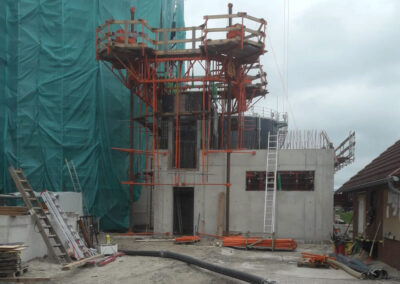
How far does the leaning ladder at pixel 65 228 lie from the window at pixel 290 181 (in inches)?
359

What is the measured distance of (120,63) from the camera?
22.2m

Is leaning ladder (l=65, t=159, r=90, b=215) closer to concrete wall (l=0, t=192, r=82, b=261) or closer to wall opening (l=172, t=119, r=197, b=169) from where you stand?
wall opening (l=172, t=119, r=197, b=169)

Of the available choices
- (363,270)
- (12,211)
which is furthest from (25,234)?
(363,270)

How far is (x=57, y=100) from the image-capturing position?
22.2m

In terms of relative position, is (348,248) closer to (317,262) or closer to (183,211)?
(317,262)

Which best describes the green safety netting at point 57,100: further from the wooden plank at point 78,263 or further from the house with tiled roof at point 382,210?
the house with tiled roof at point 382,210

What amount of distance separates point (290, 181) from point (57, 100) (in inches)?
492

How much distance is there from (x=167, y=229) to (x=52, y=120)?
8124 mm

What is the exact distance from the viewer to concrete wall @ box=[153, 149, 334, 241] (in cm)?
1991

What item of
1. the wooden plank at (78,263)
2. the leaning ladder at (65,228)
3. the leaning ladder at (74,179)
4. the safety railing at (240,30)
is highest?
the safety railing at (240,30)

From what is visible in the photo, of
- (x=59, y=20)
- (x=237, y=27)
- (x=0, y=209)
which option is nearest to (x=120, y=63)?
(x=59, y=20)

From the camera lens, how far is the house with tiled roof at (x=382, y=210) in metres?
12.0

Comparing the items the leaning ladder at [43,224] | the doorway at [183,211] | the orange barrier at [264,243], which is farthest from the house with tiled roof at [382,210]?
the leaning ladder at [43,224]

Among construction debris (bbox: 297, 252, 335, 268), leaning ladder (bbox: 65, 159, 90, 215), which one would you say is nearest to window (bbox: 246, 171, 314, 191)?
construction debris (bbox: 297, 252, 335, 268)
